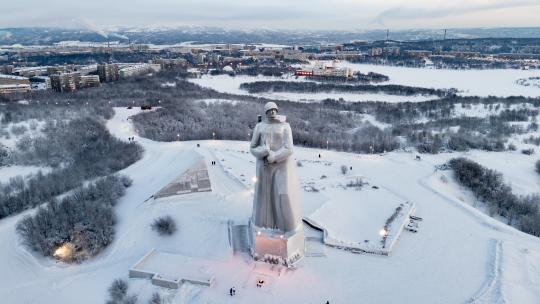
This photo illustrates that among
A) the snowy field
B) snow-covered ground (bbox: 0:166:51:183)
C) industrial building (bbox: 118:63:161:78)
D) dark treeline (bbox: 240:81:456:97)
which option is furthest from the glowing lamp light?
industrial building (bbox: 118:63:161:78)

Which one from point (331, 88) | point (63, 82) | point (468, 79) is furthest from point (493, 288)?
point (468, 79)

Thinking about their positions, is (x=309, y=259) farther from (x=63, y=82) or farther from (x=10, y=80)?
(x=10, y=80)

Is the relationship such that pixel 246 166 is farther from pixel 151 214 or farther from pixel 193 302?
pixel 193 302

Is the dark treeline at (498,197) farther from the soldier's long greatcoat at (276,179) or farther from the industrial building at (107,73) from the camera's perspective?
the industrial building at (107,73)

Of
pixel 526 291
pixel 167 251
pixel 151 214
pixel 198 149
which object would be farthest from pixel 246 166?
pixel 526 291

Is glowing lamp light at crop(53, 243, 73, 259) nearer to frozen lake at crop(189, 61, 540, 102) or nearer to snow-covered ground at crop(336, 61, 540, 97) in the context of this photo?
frozen lake at crop(189, 61, 540, 102)

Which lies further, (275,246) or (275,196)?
(275,246)

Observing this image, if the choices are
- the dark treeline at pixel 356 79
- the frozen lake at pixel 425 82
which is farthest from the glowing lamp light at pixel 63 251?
the dark treeline at pixel 356 79
